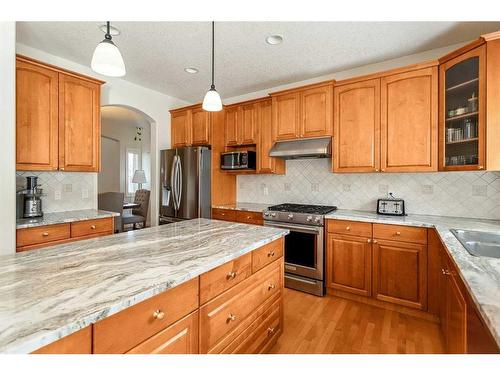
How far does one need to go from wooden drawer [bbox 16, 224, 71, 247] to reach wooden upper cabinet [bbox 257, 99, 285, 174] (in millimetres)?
2320

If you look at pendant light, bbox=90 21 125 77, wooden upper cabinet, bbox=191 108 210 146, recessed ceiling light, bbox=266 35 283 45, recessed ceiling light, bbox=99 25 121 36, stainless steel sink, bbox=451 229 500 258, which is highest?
recessed ceiling light, bbox=266 35 283 45

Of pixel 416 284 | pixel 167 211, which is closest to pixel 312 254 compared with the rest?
pixel 416 284

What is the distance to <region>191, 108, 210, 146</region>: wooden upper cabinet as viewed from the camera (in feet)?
12.4

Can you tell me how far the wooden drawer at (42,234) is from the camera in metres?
2.22

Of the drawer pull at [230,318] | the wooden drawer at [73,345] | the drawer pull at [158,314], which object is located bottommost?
the drawer pull at [230,318]

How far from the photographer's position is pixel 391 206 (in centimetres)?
280

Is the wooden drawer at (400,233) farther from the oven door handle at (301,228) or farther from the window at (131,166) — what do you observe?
the window at (131,166)

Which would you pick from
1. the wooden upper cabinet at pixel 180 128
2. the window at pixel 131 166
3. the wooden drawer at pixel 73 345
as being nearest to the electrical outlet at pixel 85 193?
the wooden upper cabinet at pixel 180 128

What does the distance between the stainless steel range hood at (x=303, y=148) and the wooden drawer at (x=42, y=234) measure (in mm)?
2414

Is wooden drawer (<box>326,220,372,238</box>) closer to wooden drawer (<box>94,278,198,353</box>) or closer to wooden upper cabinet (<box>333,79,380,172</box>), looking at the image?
wooden upper cabinet (<box>333,79,380,172</box>)

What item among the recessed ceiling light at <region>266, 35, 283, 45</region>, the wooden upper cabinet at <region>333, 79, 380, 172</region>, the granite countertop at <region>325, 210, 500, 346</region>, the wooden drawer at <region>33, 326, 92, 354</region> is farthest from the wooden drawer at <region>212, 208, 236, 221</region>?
the wooden drawer at <region>33, 326, 92, 354</region>

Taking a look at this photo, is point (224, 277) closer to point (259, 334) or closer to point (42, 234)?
point (259, 334)

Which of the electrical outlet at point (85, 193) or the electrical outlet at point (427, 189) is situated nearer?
the electrical outlet at point (427, 189)
